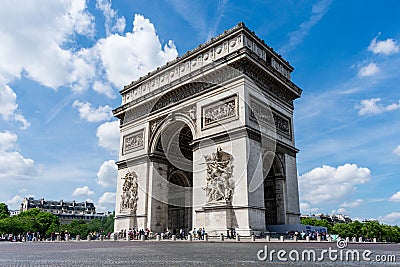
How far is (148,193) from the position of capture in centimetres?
2544

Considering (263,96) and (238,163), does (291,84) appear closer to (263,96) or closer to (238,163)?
(263,96)

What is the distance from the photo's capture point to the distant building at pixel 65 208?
106 metres

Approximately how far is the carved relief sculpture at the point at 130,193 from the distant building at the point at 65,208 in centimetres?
8194

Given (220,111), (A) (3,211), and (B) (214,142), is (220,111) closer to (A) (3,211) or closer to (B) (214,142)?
(B) (214,142)

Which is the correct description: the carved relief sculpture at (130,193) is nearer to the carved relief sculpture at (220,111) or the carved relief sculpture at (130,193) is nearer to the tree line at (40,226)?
the carved relief sculpture at (220,111)

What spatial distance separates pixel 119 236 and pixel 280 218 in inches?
443

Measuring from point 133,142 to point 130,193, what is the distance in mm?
4167


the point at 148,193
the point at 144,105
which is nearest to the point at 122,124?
the point at 144,105

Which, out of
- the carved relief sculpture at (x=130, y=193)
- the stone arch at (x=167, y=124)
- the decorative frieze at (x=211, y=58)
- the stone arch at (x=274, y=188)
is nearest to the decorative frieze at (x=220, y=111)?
the stone arch at (x=167, y=124)

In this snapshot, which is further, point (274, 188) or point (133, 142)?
point (133, 142)

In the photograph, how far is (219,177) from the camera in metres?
20.6

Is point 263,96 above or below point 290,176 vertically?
above

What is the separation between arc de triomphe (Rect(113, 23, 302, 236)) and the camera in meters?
20.1

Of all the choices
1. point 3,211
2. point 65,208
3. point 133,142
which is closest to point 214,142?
point 133,142
